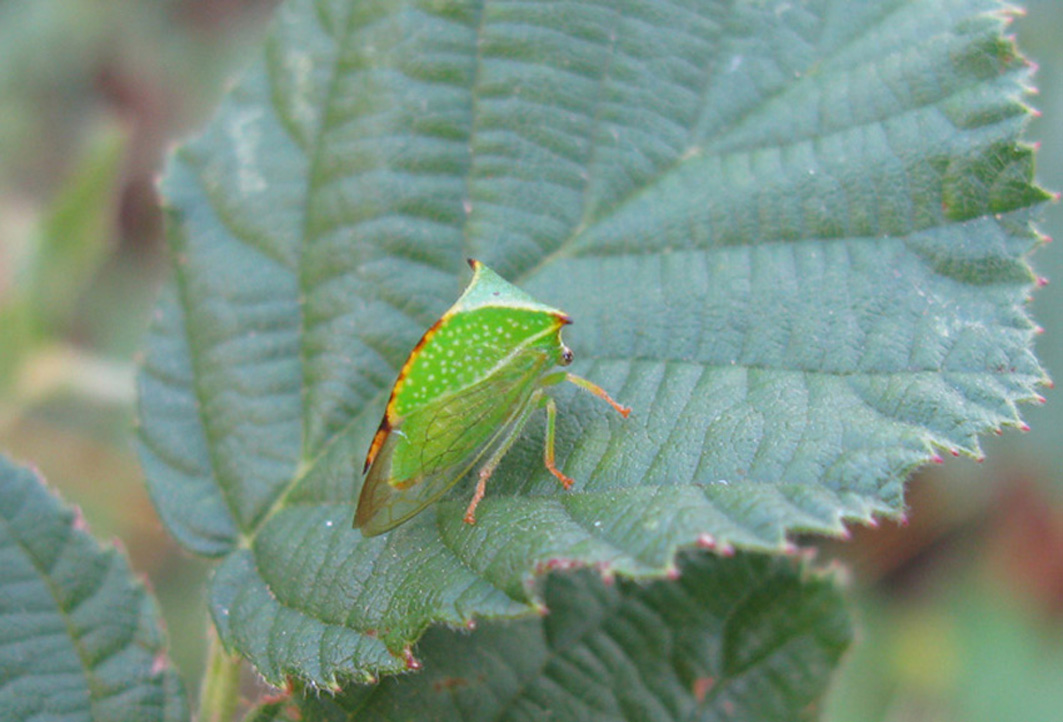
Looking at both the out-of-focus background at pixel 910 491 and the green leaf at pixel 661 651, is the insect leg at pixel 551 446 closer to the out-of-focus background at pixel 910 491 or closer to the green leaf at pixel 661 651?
the green leaf at pixel 661 651

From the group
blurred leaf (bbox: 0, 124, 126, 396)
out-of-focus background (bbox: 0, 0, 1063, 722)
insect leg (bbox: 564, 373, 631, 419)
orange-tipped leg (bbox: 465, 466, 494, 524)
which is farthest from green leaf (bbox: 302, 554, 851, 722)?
blurred leaf (bbox: 0, 124, 126, 396)

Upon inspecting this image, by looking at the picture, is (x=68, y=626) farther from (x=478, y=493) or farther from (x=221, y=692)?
(x=478, y=493)

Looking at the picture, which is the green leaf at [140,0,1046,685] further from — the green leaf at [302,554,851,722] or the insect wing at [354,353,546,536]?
the green leaf at [302,554,851,722]

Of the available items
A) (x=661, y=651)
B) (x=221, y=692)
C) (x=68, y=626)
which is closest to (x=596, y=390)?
(x=661, y=651)

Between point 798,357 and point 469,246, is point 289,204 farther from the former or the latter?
point 798,357

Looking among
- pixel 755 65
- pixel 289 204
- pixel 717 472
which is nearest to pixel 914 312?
pixel 717 472
